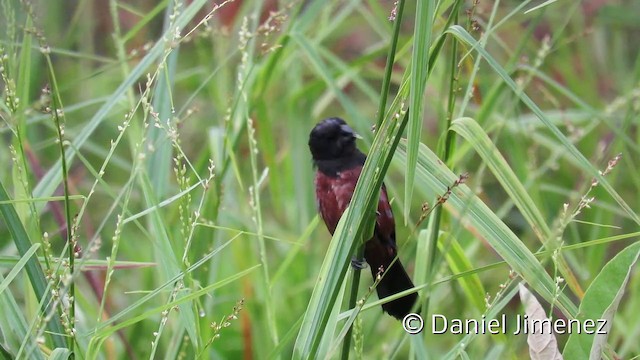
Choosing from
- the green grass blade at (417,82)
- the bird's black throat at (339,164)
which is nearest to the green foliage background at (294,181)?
the green grass blade at (417,82)

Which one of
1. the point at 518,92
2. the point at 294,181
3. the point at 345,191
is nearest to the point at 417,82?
the point at 518,92

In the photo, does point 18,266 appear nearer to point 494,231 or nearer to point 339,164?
point 494,231

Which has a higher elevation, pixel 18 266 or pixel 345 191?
pixel 18 266

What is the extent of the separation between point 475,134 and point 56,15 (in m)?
3.03

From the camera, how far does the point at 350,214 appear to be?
1.33m

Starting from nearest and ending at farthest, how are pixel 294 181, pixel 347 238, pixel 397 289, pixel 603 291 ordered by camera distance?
pixel 347 238 → pixel 603 291 → pixel 397 289 → pixel 294 181

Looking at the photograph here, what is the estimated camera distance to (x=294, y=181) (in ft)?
9.74

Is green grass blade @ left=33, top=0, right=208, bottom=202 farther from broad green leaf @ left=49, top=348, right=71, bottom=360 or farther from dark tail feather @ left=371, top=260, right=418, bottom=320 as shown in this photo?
dark tail feather @ left=371, top=260, right=418, bottom=320

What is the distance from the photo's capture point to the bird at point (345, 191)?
1946 millimetres

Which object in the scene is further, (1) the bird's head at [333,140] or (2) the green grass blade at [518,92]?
(1) the bird's head at [333,140]

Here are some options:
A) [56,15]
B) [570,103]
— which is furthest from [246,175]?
[570,103]

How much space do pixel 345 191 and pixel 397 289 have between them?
293mm

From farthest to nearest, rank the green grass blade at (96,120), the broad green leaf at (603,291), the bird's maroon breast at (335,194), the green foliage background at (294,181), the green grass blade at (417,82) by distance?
1. the bird's maroon breast at (335,194)
2. the green grass blade at (96,120)
3. the broad green leaf at (603,291)
4. the green foliage background at (294,181)
5. the green grass blade at (417,82)

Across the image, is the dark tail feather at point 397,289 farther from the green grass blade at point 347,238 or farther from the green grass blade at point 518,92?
the green grass blade at point 518,92
